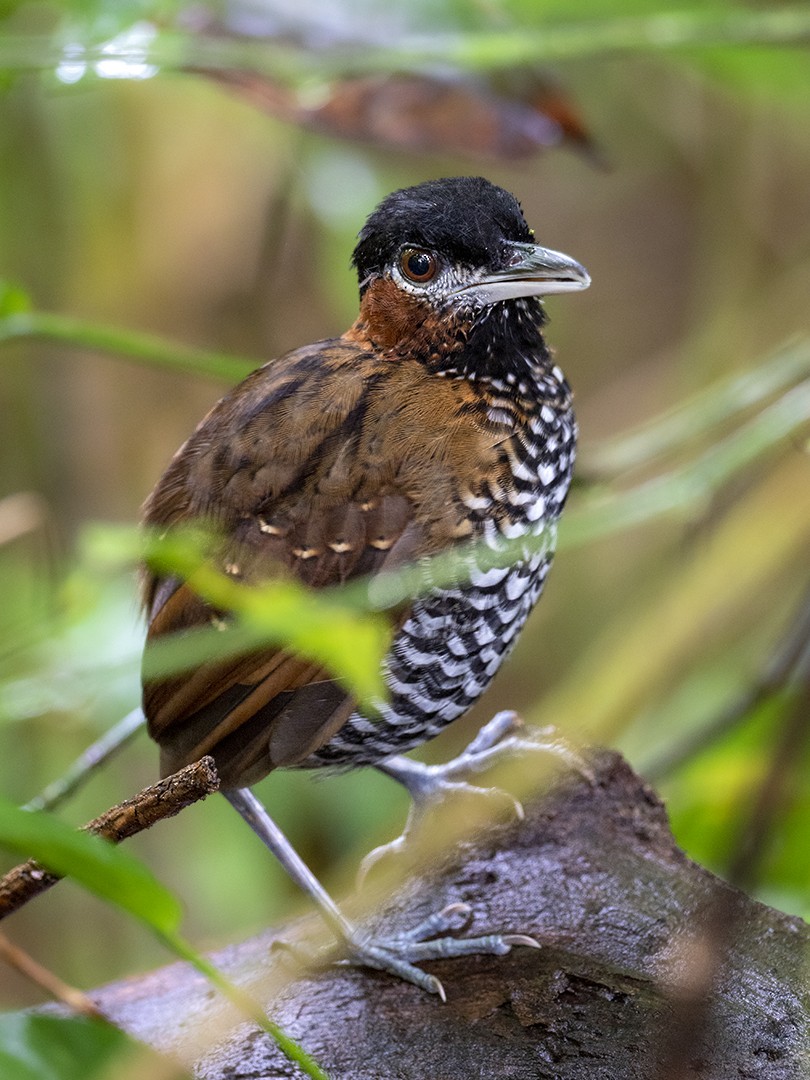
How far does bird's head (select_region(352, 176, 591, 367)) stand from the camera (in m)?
2.47

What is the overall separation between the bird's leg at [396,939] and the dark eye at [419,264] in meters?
1.08

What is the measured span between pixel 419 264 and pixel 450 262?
0.06 metres

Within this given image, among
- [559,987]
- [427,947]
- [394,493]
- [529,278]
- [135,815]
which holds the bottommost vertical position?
[559,987]

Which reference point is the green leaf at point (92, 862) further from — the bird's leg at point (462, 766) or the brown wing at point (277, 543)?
the bird's leg at point (462, 766)

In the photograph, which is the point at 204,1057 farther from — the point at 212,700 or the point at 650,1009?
the point at 650,1009

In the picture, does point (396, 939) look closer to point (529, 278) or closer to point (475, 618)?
point (475, 618)

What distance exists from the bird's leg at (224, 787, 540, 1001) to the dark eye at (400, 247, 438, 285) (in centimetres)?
108

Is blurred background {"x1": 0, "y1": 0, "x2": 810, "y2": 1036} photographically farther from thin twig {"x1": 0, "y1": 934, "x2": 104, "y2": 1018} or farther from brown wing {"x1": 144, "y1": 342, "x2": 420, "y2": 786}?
thin twig {"x1": 0, "y1": 934, "x2": 104, "y2": 1018}

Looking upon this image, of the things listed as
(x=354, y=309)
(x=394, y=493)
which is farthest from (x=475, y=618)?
(x=354, y=309)

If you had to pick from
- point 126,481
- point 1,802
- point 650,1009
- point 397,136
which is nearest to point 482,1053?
point 650,1009

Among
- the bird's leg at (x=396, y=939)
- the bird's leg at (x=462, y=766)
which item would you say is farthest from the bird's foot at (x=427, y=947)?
the bird's leg at (x=462, y=766)

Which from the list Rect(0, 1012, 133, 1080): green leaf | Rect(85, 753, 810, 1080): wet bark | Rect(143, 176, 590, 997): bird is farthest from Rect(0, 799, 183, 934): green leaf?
Rect(143, 176, 590, 997): bird

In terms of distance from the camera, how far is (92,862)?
40.7 inches

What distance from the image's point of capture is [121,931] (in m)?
5.18
